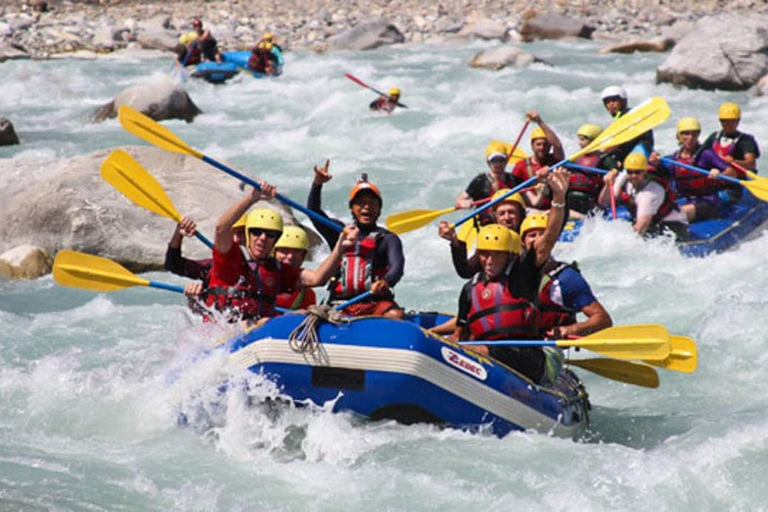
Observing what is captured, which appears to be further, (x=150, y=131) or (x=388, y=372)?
(x=150, y=131)

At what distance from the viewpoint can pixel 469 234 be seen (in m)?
8.83

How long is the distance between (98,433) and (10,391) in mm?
946

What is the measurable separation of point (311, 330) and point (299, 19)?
22765 mm

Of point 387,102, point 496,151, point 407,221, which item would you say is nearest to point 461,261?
point 407,221

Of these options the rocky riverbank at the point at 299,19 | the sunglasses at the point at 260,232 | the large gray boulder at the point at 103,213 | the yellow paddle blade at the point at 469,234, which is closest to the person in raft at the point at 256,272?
the sunglasses at the point at 260,232

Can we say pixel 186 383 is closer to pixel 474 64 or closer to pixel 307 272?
pixel 307 272

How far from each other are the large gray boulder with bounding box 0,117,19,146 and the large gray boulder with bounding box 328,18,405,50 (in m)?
10.4

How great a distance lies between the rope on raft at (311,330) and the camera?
5.64 m

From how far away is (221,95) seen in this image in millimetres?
19266

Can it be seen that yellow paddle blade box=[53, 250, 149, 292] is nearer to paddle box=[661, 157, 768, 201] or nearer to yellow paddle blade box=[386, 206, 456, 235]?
yellow paddle blade box=[386, 206, 456, 235]

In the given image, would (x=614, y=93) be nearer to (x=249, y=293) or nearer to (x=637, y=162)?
(x=637, y=162)

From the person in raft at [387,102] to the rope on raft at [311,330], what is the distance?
1062cm

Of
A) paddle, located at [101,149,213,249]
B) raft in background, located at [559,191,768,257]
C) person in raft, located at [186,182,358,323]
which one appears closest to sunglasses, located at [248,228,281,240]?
person in raft, located at [186,182,358,323]

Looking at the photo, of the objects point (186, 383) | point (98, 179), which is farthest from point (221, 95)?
point (186, 383)
